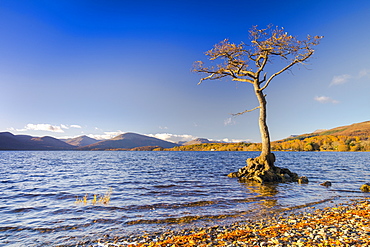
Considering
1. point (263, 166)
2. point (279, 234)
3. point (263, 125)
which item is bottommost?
point (279, 234)

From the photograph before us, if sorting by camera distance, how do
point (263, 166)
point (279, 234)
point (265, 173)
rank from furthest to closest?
point (263, 166)
point (265, 173)
point (279, 234)

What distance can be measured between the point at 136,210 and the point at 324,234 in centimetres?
842

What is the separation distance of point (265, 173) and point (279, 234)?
47.8 feet

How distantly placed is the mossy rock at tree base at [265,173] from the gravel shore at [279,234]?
1137 cm

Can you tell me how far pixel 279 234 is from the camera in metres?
7.11

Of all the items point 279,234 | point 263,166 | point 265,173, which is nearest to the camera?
point 279,234

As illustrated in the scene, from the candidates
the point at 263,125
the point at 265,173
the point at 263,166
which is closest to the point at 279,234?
the point at 265,173

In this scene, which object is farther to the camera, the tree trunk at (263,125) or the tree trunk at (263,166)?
the tree trunk at (263,125)

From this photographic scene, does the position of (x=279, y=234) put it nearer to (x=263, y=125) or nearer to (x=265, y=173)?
(x=265, y=173)

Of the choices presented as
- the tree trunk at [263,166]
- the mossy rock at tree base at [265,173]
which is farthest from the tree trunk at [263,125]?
Answer: the mossy rock at tree base at [265,173]

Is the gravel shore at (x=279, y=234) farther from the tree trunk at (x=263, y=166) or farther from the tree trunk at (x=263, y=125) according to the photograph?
the tree trunk at (x=263, y=125)

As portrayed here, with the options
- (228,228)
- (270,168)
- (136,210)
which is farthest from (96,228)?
(270,168)

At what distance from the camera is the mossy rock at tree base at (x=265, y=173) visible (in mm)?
20641

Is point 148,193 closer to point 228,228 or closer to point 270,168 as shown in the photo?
point 228,228
